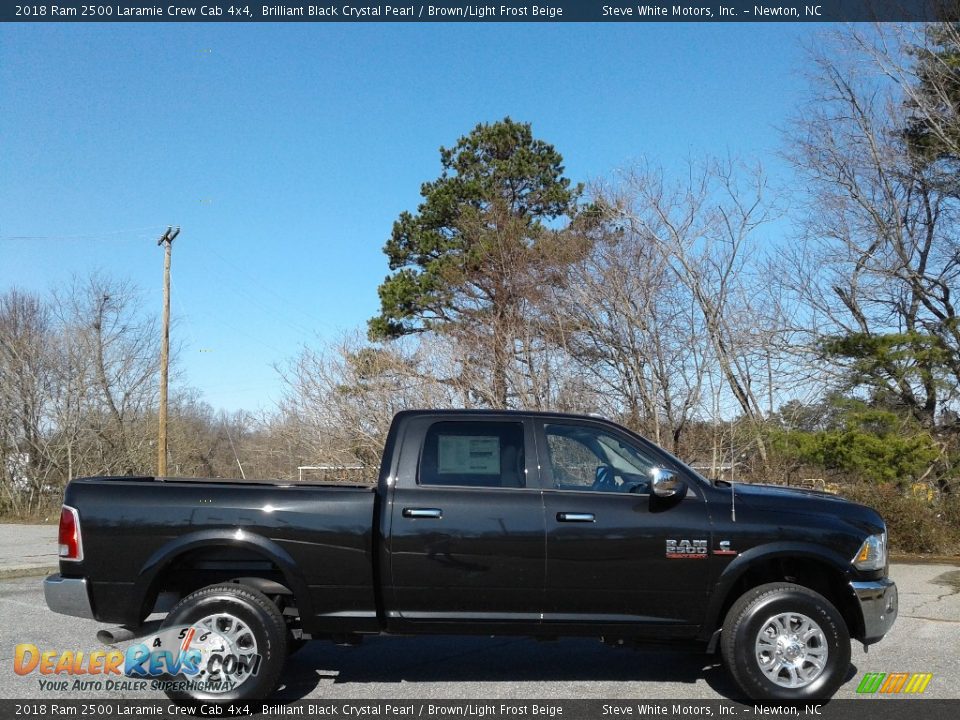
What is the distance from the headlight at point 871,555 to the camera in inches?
220

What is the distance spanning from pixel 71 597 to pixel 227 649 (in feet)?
3.46

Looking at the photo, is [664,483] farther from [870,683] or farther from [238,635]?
[238,635]

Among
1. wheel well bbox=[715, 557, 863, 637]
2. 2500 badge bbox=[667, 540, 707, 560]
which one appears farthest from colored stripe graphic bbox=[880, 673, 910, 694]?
2500 badge bbox=[667, 540, 707, 560]

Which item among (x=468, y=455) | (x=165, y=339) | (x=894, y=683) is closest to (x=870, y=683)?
(x=894, y=683)

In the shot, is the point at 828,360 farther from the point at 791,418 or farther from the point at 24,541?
the point at 24,541

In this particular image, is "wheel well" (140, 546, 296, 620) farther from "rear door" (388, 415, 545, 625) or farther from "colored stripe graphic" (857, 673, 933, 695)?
"colored stripe graphic" (857, 673, 933, 695)

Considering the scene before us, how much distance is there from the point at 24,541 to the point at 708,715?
658 inches

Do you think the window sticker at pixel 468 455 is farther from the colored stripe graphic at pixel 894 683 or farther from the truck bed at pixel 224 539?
the colored stripe graphic at pixel 894 683

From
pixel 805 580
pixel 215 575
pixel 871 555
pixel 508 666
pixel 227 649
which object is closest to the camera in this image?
pixel 227 649

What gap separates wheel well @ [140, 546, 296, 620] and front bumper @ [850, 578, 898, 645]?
145 inches

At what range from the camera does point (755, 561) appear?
5551mm

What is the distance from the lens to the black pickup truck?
5.43 metres

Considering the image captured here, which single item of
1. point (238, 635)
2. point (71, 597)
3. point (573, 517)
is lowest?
point (238, 635)

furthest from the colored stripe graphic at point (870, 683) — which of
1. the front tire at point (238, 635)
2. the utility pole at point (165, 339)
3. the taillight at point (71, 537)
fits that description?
the utility pole at point (165, 339)
